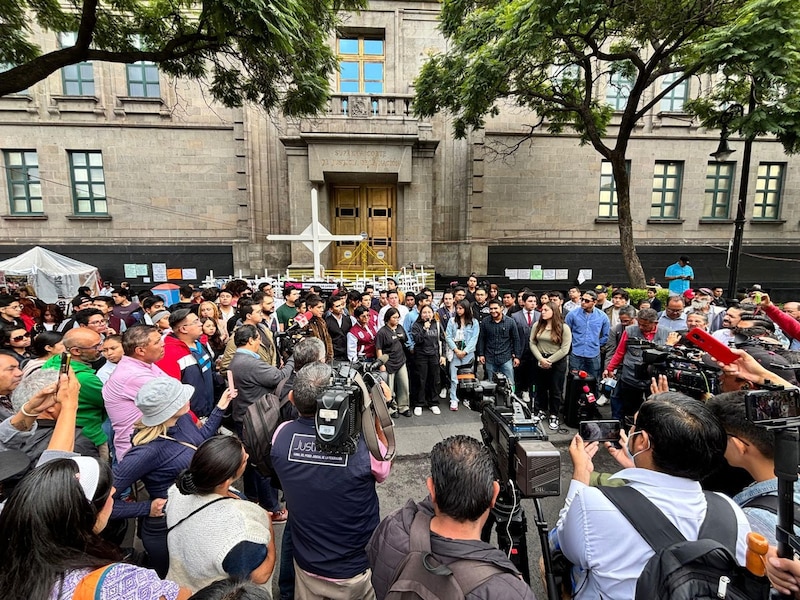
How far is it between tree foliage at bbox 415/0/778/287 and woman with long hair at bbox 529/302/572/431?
20.3 ft

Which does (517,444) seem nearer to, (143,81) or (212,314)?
(212,314)

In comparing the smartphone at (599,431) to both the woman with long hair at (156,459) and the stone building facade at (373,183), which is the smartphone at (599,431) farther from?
the stone building facade at (373,183)

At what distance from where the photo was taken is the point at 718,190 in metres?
15.4

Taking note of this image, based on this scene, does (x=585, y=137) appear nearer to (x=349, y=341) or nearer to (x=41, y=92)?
(x=349, y=341)

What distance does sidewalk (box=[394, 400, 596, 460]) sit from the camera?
4680mm

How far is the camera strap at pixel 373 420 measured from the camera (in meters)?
2.00

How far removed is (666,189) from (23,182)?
83.1ft

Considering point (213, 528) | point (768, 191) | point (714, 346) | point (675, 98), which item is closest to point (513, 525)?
point (213, 528)

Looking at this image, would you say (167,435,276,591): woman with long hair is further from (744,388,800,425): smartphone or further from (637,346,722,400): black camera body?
(637,346,722,400): black camera body

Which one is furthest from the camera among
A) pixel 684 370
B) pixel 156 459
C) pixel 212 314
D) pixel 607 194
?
pixel 607 194

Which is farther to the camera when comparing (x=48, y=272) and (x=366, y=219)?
(x=366, y=219)

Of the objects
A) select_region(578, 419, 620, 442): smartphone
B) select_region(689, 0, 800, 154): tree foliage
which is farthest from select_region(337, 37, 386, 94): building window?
select_region(578, 419, 620, 442): smartphone

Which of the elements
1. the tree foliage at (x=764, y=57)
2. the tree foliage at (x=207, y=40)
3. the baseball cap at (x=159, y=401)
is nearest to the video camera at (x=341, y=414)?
the baseball cap at (x=159, y=401)

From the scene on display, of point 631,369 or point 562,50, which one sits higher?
point 562,50
